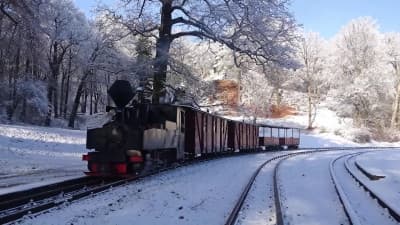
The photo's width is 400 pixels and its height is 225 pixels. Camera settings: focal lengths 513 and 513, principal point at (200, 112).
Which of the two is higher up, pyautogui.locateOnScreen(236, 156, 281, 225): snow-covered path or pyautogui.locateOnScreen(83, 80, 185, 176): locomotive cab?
pyautogui.locateOnScreen(83, 80, 185, 176): locomotive cab

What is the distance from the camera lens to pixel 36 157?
2319cm

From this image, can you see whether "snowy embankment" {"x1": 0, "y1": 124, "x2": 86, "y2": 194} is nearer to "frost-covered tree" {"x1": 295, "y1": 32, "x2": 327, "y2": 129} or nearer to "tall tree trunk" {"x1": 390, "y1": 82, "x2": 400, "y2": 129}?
"frost-covered tree" {"x1": 295, "y1": 32, "x2": 327, "y2": 129}

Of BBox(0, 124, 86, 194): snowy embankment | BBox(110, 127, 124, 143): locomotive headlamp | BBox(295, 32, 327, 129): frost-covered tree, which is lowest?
BBox(0, 124, 86, 194): snowy embankment

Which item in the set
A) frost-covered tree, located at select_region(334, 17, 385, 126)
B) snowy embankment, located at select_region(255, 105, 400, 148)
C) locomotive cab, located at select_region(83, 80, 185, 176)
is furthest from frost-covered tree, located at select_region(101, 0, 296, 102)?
frost-covered tree, located at select_region(334, 17, 385, 126)

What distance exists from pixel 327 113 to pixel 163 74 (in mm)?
54037

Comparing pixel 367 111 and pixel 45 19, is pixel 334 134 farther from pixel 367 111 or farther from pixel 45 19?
pixel 45 19

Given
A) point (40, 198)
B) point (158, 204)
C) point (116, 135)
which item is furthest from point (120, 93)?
point (158, 204)

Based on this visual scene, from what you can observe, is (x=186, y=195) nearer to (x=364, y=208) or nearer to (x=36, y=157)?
(x=364, y=208)

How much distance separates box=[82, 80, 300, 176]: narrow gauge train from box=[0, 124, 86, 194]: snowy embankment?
1400mm

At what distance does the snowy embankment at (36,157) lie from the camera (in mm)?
14795

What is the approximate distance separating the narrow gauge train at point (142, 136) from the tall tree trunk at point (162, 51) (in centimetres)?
293

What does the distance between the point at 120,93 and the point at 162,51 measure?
370 inches

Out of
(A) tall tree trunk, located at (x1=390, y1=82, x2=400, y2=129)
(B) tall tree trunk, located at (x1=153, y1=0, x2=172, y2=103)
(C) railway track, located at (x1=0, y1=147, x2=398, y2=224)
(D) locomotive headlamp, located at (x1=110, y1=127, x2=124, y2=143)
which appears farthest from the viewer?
(A) tall tree trunk, located at (x1=390, y1=82, x2=400, y2=129)

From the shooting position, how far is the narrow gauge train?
14.8 m
